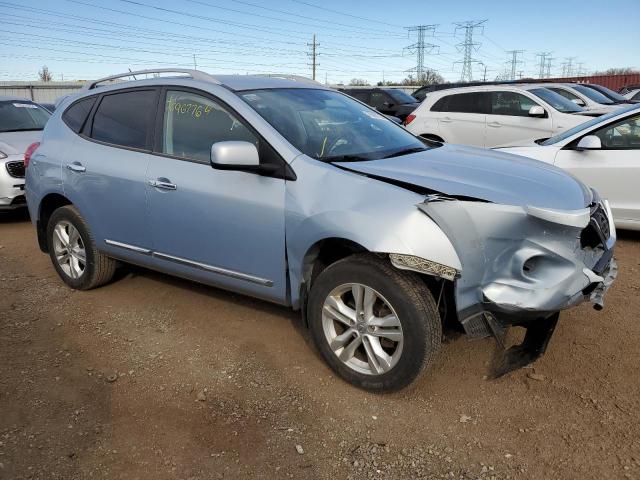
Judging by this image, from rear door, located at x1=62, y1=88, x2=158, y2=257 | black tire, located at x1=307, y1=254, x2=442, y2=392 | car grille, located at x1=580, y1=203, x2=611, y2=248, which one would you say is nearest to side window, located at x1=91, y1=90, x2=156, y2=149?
rear door, located at x1=62, y1=88, x2=158, y2=257

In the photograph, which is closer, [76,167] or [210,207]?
[210,207]

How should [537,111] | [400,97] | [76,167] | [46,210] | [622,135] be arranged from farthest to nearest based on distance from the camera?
[400,97] → [537,111] → [622,135] → [46,210] → [76,167]

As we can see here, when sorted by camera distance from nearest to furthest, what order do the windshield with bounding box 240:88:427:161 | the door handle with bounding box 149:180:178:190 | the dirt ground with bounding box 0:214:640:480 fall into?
the dirt ground with bounding box 0:214:640:480 → the windshield with bounding box 240:88:427:161 → the door handle with bounding box 149:180:178:190

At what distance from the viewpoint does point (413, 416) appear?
9.41 ft

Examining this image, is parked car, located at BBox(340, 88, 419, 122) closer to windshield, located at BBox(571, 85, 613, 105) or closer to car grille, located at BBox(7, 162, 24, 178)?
windshield, located at BBox(571, 85, 613, 105)

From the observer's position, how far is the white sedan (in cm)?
545

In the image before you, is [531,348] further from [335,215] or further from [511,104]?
[511,104]

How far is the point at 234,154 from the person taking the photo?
3131 millimetres

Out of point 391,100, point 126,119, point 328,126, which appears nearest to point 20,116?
point 126,119

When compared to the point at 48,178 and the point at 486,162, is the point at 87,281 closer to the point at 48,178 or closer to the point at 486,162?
the point at 48,178

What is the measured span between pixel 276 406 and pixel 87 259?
244 centimetres

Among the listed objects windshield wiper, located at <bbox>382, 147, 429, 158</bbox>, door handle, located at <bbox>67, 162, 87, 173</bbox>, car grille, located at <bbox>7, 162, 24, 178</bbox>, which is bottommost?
car grille, located at <bbox>7, 162, 24, 178</bbox>

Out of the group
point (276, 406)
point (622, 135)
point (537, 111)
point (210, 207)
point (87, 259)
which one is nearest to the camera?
point (276, 406)

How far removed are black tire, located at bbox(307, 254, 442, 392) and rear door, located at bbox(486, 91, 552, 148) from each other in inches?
285
